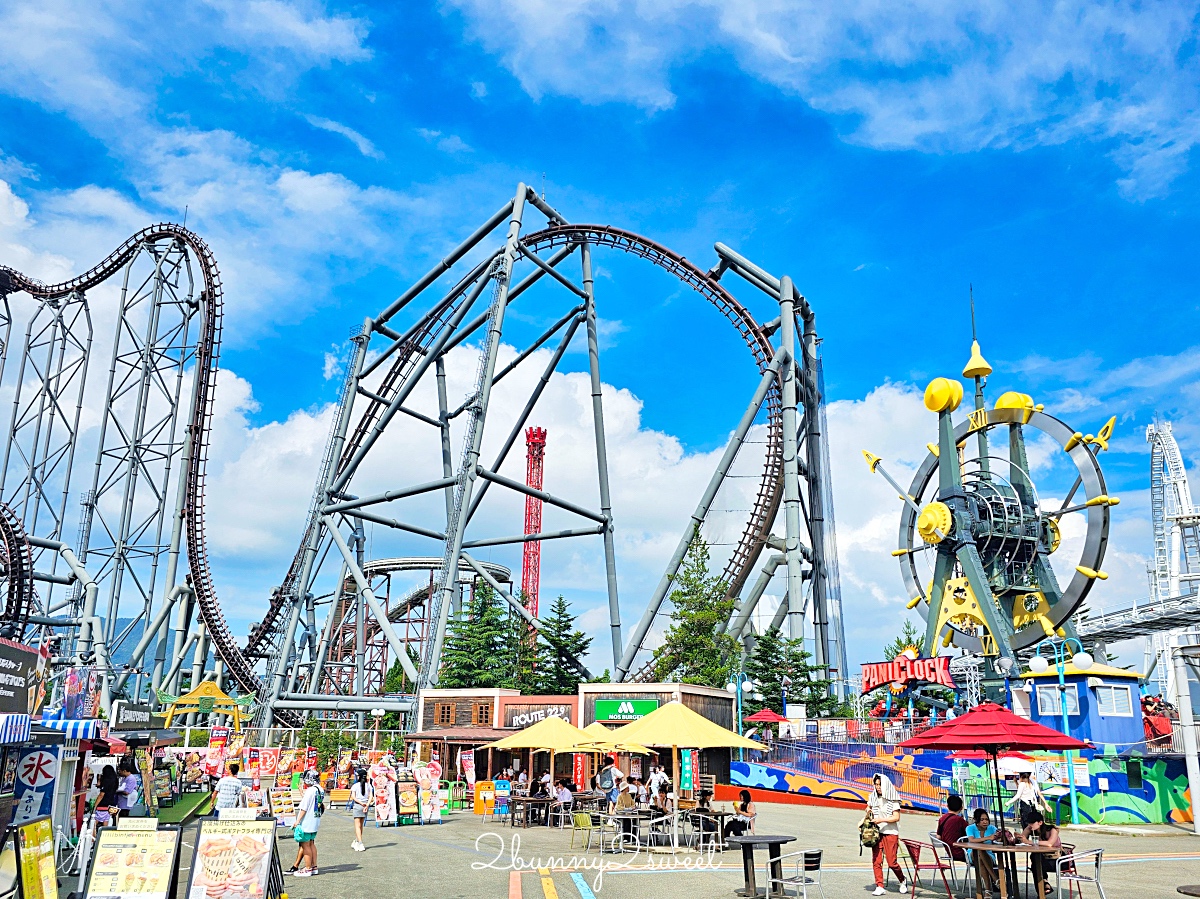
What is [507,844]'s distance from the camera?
515 inches

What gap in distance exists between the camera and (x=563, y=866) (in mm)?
10703

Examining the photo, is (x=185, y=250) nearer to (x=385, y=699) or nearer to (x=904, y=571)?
(x=385, y=699)

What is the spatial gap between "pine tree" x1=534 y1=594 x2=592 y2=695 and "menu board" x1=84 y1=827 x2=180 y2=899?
88.5 ft

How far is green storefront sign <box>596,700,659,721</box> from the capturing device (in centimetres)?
2259

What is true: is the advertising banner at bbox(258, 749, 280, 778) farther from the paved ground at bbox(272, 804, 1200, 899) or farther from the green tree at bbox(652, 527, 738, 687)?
the green tree at bbox(652, 527, 738, 687)

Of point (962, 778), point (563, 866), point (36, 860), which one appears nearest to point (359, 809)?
point (563, 866)

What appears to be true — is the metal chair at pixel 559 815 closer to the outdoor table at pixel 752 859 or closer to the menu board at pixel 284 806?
the menu board at pixel 284 806

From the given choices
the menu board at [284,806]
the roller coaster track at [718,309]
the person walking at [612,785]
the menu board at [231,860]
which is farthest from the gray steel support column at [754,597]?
the menu board at [231,860]

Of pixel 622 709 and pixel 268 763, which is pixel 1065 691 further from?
pixel 268 763

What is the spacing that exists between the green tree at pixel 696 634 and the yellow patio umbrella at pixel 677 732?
15.4 m

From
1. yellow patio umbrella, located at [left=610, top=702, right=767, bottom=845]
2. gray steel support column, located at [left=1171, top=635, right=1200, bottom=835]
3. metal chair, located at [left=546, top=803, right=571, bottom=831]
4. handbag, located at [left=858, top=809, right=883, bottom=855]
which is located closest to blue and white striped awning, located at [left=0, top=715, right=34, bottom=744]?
yellow patio umbrella, located at [left=610, top=702, right=767, bottom=845]

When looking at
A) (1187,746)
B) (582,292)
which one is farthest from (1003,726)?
(582,292)

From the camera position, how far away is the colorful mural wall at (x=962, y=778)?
52.5ft

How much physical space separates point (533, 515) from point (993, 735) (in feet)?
169
